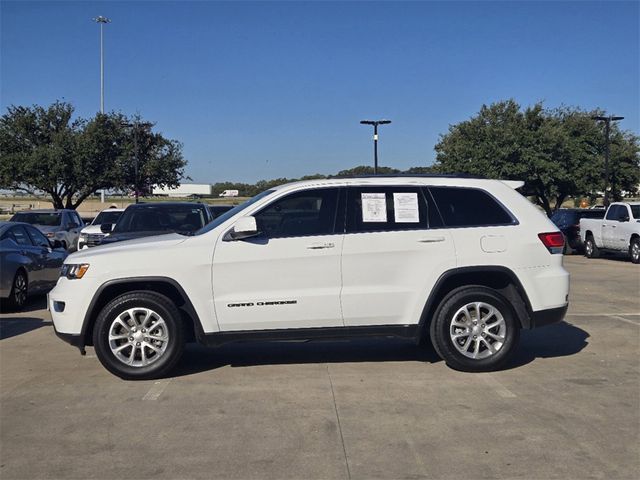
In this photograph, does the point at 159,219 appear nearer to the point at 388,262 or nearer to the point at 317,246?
the point at 317,246

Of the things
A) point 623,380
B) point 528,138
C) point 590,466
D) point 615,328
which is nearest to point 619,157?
point 528,138

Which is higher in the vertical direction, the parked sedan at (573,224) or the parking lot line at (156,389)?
the parked sedan at (573,224)

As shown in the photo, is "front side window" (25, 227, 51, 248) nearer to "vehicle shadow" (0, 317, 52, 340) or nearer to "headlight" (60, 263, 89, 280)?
"vehicle shadow" (0, 317, 52, 340)

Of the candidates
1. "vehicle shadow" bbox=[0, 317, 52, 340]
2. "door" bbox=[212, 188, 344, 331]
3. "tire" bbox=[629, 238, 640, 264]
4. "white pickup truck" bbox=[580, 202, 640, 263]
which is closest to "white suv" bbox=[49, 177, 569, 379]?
"door" bbox=[212, 188, 344, 331]

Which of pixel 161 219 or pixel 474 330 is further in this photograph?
pixel 161 219

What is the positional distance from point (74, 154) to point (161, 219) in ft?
82.0

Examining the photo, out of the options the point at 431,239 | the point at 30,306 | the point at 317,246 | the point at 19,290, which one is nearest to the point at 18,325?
the point at 19,290

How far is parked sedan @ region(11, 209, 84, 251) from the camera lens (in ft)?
63.8

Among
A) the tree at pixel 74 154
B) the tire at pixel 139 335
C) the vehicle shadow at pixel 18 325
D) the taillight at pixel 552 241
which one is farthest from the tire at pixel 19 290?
the tree at pixel 74 154

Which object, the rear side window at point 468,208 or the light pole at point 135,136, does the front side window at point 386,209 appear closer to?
the rear side window at point 468,208

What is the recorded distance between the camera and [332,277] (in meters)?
6.14

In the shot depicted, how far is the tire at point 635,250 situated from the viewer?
18.2 meters

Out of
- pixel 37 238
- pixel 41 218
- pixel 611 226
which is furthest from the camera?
pixel 41 218

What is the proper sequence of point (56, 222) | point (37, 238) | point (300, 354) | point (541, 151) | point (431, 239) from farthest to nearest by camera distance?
1. point (541, 151)
2. point (56, 222)
3. point (37, 238)
4. point (300, 354)
5. point (431, 239)
